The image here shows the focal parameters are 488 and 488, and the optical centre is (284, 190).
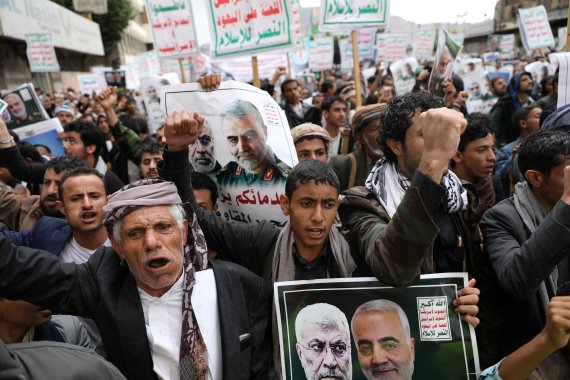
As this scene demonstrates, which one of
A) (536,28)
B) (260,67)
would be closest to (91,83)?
(260,67)

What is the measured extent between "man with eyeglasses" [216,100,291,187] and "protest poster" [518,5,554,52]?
993 centimetres

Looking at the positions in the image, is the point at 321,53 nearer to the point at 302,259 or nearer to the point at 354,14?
the point at 354,14

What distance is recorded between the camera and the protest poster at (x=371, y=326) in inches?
66.5

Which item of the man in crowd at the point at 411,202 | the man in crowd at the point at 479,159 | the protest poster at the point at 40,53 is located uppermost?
the protest poster at the point at 40,53

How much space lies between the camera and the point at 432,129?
143 cm

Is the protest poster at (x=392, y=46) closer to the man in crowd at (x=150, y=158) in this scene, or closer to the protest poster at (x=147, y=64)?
the protest poster at (x=147, y=64)

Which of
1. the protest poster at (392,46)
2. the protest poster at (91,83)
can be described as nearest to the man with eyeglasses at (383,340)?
the protest poster at (392,46)

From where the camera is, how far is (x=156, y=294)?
1829 mm

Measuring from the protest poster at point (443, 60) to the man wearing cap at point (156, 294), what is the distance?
260 cm

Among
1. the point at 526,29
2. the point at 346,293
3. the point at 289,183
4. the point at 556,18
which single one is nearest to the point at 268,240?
the point at 289,183

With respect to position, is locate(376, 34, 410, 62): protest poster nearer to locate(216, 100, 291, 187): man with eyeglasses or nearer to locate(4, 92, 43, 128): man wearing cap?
locate(4, 92, 43, 128): man wearing cap

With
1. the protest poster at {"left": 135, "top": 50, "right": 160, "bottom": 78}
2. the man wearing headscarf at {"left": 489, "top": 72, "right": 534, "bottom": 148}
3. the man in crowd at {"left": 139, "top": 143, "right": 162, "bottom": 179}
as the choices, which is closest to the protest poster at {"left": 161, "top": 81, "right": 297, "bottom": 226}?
the man in crowd at {"left": 139, "top": 143, "right": 162, "bottom": 179}

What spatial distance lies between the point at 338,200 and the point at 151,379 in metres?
0.98

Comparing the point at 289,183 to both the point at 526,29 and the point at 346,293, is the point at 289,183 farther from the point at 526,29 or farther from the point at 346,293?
the point at 526,29
